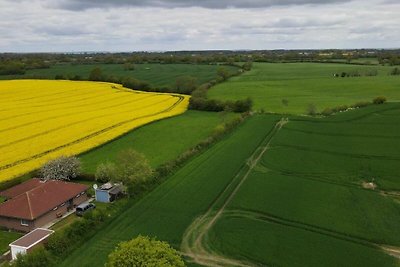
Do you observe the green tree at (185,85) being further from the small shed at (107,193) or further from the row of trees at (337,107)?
the small shed at (107,193)

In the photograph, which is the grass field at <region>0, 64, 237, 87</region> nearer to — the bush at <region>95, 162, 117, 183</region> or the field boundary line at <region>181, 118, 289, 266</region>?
the bush at <region>95, 162, 117, 183</region>

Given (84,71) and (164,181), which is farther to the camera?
(84,71)

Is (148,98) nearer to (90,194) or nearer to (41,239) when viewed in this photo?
(90,194)

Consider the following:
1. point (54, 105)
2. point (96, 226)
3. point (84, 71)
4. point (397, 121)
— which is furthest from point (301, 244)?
point (84, 71)

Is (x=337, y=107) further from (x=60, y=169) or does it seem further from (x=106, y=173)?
(x=60, y=169)

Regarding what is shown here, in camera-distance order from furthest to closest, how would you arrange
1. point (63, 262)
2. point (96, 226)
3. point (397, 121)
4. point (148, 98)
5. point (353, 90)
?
point (353, 90) → point (148, 98) → point (397, 121) → point (96, 226) → point (63, 262)

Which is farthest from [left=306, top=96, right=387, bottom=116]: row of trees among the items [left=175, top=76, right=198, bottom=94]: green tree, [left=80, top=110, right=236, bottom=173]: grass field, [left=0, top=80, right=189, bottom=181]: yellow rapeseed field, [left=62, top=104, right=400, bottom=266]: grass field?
[left=175, top=76, right=198, bottom=94]: green tree

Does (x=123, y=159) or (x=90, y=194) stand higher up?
(x=123, y=159)

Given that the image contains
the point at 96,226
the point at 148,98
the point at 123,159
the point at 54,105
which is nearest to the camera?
the point at 96,226
